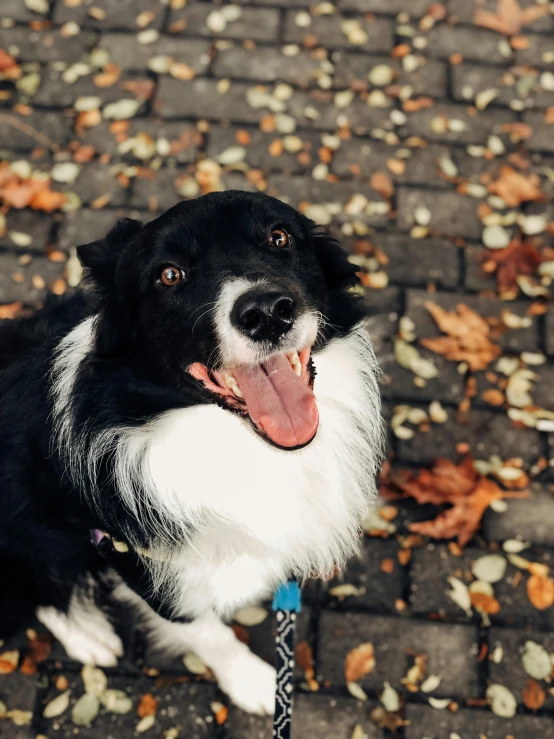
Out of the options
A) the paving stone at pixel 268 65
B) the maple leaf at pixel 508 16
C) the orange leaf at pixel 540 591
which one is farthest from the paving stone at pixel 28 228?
A: the maple leaf at pixel 508 16

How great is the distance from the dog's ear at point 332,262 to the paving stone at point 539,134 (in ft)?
9.97

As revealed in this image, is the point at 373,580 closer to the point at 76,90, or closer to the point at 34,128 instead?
the point at 34,128

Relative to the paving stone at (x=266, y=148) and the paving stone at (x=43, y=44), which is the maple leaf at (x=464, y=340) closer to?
the paving stone at (x=266, y=148)

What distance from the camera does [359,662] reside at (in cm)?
352

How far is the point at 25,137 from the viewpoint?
17.1 feet

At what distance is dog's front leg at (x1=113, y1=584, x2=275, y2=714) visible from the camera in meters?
3.29

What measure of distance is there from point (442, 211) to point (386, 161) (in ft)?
1.92

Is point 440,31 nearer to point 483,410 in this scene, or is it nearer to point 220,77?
point 220,77

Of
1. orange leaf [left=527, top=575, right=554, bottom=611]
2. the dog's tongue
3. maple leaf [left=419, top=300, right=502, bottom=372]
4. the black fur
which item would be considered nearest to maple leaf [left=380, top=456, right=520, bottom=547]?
orange leaf [left=527, top=575, right=554, bottom=611]

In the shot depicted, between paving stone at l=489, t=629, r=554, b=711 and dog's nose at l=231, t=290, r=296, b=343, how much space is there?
219 centimetres

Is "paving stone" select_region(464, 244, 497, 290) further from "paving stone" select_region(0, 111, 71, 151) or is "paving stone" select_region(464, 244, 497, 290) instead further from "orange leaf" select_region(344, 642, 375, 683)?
"paving stone" select_region(0, 111, 71, 151)

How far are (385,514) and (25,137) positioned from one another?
3.81 m

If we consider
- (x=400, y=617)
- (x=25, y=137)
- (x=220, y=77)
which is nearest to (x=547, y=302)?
(x=400, y=617)

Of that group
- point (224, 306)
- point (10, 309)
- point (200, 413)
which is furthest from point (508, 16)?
point (200, 413)
